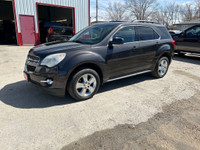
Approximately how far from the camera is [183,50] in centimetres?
888

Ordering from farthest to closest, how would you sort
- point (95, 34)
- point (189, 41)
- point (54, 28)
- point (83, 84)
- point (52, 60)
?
point (54, 28), point (189, 41), point (95, 34), point (83, 84), point (52, 60)

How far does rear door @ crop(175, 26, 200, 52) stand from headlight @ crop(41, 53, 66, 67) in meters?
7.90

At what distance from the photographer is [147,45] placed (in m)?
4.37

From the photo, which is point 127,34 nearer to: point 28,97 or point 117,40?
point 117,40

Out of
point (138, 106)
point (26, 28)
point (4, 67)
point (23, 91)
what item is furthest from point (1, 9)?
point (138, 106)

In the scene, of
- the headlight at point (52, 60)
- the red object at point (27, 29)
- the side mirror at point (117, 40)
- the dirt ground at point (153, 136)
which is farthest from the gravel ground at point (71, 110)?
the red object at point (27, 29)

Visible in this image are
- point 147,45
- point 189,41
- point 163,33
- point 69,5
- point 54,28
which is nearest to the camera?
point 147,45

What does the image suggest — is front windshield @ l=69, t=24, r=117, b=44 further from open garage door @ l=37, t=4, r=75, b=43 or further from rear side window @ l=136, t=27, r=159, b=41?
open garage door @ l=37, t=4, r=75, b=43

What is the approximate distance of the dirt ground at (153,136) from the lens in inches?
85.0

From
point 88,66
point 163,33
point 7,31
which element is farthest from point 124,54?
point 7,31

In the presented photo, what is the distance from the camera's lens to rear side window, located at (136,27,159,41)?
14.1 feet

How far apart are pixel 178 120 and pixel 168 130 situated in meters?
0.43

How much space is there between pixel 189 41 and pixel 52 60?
825cm

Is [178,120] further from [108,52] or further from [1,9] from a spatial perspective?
[1,9]
